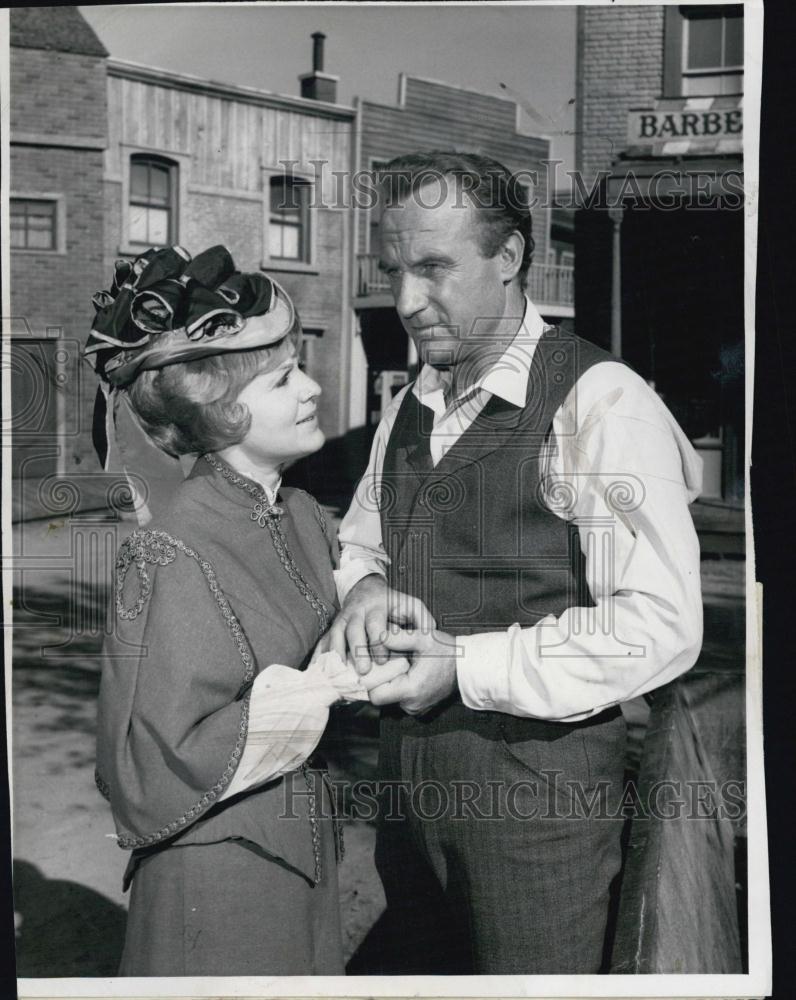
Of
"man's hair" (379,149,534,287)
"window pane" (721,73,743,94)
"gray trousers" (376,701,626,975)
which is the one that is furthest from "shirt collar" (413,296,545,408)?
"window pane" (721,73,743,94)

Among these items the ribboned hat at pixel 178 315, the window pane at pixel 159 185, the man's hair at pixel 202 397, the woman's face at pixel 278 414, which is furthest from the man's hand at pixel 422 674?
the window pane at pixel 159 185

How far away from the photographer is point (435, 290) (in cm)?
221

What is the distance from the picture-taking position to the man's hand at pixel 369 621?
2.14 meters

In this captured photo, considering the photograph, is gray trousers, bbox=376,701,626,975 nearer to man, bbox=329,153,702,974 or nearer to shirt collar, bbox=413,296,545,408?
man, bbox=329,153,702,974

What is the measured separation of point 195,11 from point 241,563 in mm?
1500

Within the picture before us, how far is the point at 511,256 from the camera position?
221cm

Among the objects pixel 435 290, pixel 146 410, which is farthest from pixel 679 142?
pixel 146 410

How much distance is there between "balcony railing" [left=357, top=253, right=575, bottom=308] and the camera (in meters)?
2.25

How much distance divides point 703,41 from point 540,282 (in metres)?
0.82

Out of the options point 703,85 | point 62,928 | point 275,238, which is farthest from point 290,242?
point 62,928

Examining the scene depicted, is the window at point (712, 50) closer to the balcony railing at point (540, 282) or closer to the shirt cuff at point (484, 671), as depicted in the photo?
the balcony railing at point (540, 282)

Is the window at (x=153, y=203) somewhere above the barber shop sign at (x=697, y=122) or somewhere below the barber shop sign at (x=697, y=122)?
below

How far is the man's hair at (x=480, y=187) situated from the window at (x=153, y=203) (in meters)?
0.55

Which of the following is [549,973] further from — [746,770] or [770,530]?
[770,530]
